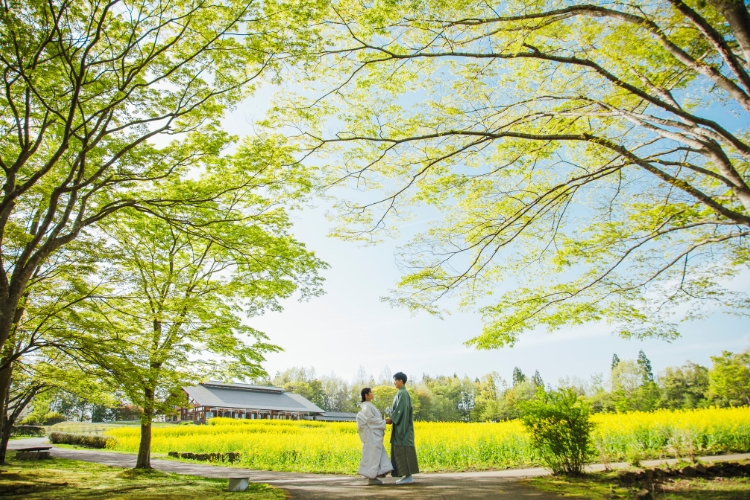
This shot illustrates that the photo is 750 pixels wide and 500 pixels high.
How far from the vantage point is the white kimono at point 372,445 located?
7.15m

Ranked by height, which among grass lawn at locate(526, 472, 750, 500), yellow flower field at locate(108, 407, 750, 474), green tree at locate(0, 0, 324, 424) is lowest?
yellow flower field at locate(108, 407, 750, 474)

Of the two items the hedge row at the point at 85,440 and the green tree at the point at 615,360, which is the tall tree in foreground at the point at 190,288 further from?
the green tree at the point at 615,360

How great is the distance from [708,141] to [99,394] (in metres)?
13.3

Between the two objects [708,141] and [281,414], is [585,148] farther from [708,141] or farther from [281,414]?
[281,414]

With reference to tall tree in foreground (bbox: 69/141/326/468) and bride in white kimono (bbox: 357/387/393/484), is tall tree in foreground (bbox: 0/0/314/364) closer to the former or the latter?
tall tree in foreground (bbox: 69/141/326/468)

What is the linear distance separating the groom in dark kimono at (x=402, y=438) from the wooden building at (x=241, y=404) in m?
34.9

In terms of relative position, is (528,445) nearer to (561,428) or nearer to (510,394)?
(561,428)

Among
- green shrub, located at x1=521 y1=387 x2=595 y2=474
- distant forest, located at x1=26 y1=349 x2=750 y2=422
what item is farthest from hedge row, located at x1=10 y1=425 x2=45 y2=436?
green shrub, located at x1=521 y1=387 x2=595 y2=474

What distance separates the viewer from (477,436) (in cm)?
1111

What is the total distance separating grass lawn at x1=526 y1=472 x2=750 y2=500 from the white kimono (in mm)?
2587

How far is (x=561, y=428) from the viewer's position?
6500mm

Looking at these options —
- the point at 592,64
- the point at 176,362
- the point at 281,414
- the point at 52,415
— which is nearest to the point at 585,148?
the point at 592,64

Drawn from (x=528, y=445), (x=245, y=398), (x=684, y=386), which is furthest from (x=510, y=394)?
(x=528, y=445)

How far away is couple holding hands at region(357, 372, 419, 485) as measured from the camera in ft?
22.7
